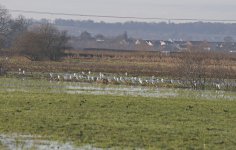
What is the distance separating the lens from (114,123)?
1748 centimetres

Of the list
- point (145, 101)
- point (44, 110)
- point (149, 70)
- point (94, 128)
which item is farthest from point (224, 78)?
point (94, 128)

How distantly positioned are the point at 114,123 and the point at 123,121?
23.3 inches

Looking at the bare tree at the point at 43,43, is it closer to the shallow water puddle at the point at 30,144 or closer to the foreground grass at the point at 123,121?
the foreground grass at the point at 123,121

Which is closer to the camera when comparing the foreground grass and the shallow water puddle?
the shallow water puddle

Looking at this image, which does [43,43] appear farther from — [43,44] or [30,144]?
[30,144]

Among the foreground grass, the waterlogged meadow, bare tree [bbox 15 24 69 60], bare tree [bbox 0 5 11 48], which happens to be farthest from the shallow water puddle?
bare tree [bbox 0 5 11 48]

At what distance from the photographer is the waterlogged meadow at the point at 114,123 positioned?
14320mm

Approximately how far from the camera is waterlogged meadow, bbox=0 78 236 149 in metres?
14.3

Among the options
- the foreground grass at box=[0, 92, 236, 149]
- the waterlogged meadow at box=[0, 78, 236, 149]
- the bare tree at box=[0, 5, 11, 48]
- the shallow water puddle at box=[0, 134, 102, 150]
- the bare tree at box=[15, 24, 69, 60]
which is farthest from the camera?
the bare tree at box=[0, 5, 11, 48]

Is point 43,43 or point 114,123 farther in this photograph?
point 43,43

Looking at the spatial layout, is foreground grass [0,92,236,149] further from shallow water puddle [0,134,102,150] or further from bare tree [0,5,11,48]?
bare tree [0,5,11,48]

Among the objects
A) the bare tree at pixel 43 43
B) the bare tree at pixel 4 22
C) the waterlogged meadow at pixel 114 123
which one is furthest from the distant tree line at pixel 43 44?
the waterlogged meadow at pixel 114 123

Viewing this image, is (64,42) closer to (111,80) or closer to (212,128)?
(111,80)

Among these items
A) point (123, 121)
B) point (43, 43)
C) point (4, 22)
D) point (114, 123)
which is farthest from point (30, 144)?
point (4, 22)
